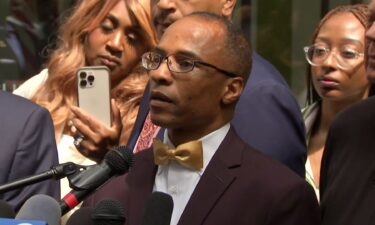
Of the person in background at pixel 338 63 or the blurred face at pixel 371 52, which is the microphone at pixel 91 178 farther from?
the person in background at pixel 338 63

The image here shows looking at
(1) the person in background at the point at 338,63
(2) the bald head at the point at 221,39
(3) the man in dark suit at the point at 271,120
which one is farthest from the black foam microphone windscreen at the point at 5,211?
(1) the person in background at the point at 338,63

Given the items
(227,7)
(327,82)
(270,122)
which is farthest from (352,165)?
(327,82)

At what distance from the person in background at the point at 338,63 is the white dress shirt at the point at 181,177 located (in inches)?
53.9

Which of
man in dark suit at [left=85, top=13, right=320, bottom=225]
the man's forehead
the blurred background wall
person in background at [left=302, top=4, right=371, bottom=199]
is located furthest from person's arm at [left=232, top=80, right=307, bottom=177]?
the blurred background wall

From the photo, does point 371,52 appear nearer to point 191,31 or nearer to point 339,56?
point 191,31

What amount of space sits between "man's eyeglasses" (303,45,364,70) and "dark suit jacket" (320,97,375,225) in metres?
1.06

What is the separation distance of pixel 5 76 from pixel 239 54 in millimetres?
4324

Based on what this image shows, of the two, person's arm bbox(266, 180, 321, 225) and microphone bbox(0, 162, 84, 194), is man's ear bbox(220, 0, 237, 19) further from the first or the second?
microphone bbox(0, 162, 84, 194)

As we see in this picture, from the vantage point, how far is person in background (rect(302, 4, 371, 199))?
179 inches

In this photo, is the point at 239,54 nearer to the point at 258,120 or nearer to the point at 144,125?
the point at 258,120

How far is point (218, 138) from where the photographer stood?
321 centimetres

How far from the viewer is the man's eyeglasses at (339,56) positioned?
4.54 meters

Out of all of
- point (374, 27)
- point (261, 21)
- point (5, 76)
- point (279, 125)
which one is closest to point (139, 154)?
point (279, 125)

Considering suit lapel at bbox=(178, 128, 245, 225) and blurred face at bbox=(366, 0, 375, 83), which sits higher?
blurred face at bbox=(366, 0, 375, 83)
